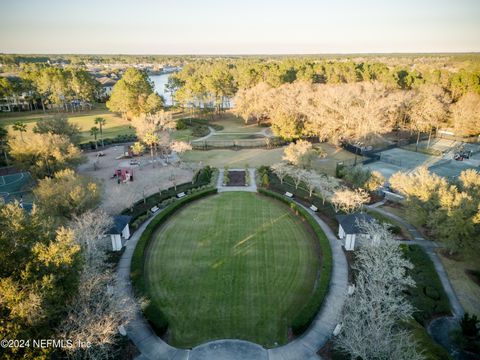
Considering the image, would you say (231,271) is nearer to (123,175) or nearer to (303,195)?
(303,195)

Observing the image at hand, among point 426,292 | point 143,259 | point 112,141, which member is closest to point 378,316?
point 426,292

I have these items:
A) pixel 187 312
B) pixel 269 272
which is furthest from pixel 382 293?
pixel 187 312

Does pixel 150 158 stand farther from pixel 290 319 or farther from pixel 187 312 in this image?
pixel 290 319

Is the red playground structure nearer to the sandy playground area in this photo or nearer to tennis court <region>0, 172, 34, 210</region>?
the sandy playground area

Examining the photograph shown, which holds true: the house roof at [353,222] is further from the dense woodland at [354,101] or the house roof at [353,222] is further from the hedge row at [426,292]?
the dense woodland at [354,101]

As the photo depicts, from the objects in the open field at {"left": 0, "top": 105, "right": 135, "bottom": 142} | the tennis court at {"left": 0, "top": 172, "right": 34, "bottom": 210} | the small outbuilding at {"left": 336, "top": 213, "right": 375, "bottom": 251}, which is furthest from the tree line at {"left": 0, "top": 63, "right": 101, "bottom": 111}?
the small outbuilding at {"left": 336, "top": 213, "right": 375, "bottom": 251}
